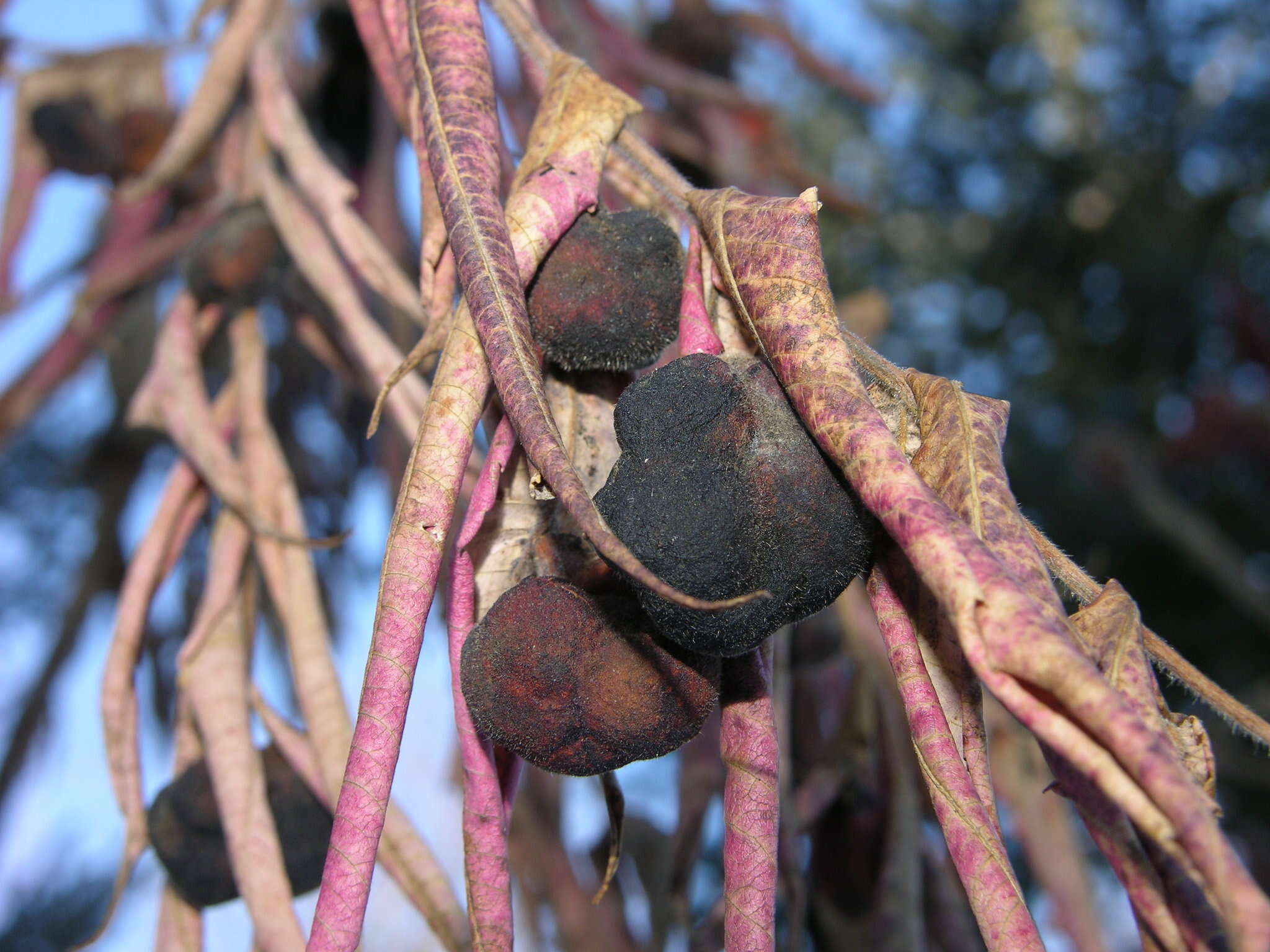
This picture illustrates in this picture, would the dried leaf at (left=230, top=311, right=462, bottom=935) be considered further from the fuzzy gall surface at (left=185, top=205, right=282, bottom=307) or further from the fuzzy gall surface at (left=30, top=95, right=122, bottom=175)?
the fuzzy gall surface at (left=30, top=95, right=122, bottom=175)

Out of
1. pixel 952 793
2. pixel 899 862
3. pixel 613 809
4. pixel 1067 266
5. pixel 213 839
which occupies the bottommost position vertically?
pixel 1067 266

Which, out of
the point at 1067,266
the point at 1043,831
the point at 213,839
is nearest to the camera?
the point at 213,839

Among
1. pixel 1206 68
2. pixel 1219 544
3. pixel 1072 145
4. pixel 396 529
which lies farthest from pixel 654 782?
pixel 1206 68

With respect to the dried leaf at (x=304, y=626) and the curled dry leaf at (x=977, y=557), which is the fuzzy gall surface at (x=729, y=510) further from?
the dried leaf at (x=304, y=626)

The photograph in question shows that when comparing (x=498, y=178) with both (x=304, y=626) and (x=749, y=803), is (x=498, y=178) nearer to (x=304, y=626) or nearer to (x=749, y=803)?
(x=749, y=803)

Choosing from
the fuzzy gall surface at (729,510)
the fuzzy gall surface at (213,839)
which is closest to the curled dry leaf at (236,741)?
the fuzzy gall surface at (213,839)

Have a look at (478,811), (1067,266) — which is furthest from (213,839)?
(1067,266)
